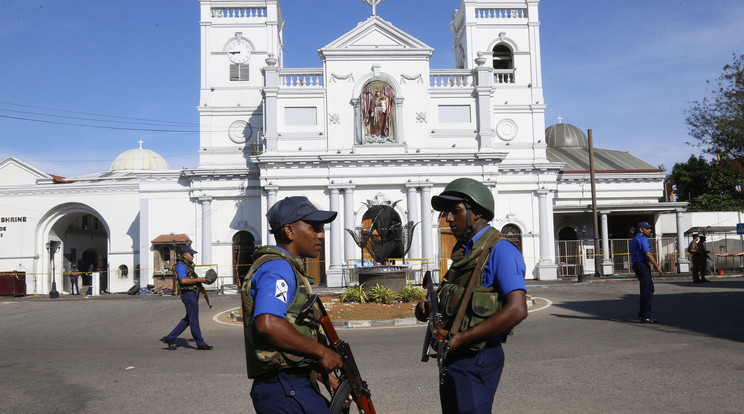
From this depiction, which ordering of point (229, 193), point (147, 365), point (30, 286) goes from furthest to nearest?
point (30, 286), point (229, 193), point (147, 365)

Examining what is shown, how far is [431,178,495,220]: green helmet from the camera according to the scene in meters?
3.60

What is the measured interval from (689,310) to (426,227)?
16.7 m

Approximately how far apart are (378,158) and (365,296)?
45.6ft

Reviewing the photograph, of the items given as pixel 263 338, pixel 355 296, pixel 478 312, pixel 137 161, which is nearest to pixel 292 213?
pixel 263 338

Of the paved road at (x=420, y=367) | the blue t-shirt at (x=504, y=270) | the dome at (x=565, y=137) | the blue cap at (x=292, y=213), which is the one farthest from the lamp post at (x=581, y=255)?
the blue cap at (x=292, y=213)

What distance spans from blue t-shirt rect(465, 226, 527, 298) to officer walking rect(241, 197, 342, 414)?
1.00m

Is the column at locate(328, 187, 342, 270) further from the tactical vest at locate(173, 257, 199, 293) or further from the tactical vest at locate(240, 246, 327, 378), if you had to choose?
the tactical vest at locate(240, 246, 327, 378)

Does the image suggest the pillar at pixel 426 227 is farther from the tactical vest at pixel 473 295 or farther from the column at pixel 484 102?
the tactical vest at pixel 473 295

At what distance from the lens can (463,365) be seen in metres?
3.44

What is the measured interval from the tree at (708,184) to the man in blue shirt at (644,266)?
42506 mm

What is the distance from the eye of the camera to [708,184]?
176ft

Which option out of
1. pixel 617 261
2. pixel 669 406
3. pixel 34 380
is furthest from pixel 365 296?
pixel 617 261

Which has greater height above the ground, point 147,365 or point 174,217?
point 174,217

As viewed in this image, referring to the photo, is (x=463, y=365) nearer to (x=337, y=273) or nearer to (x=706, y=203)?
(x=337, y=273)
